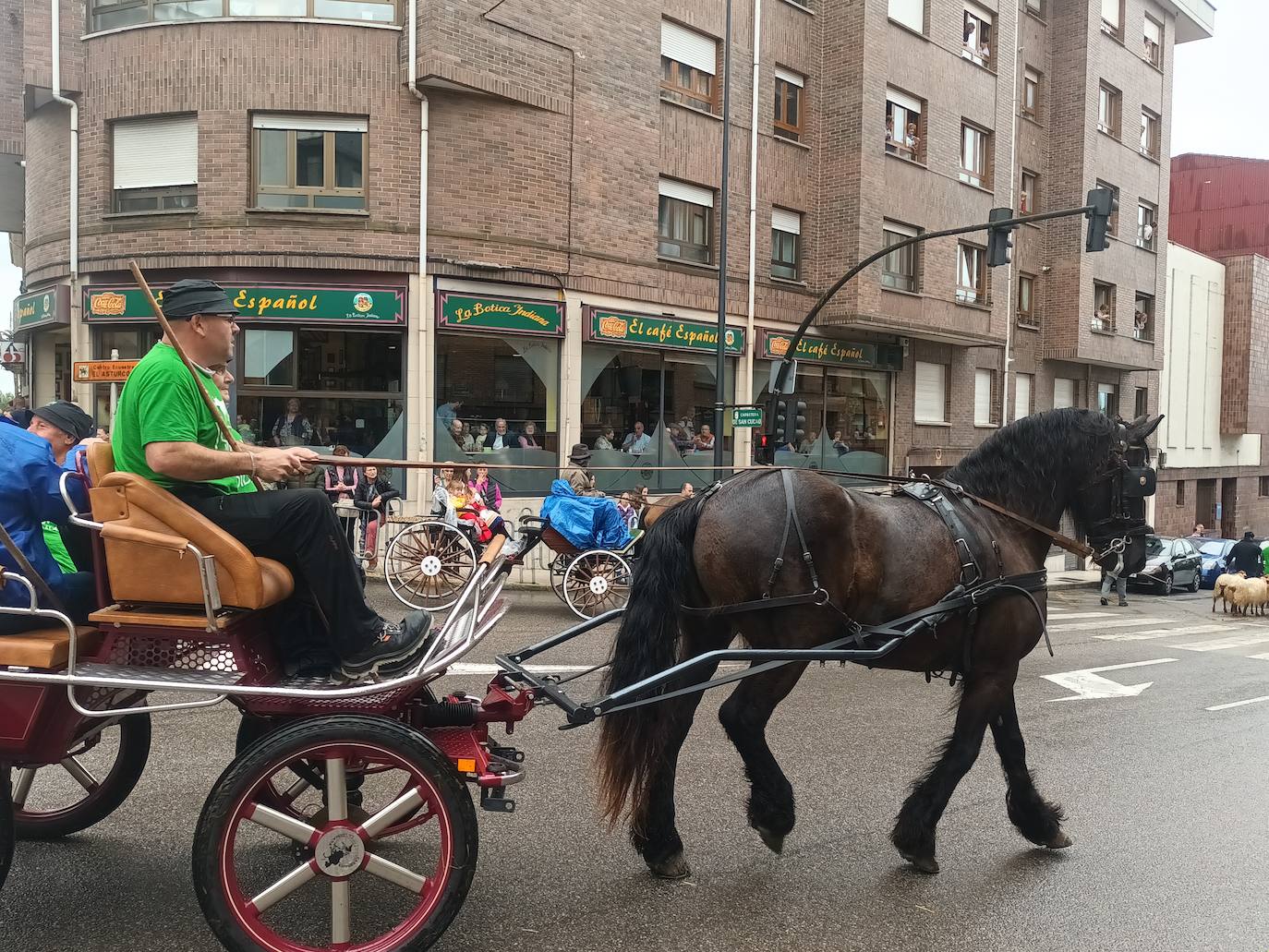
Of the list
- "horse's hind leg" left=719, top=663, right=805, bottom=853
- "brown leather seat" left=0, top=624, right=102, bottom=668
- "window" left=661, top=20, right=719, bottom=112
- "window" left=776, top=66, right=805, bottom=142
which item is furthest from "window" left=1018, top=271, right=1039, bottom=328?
"brown leather seat" left=0, top=624, right=102, bottom=668

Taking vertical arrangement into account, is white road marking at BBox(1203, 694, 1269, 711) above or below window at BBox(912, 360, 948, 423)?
below

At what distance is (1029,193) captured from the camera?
2841 centimetres

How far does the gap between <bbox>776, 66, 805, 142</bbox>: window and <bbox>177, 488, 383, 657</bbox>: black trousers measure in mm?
19865

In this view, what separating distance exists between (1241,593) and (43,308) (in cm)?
2216

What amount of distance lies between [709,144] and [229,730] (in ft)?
54.2

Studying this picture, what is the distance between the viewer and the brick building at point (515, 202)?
51.9ft

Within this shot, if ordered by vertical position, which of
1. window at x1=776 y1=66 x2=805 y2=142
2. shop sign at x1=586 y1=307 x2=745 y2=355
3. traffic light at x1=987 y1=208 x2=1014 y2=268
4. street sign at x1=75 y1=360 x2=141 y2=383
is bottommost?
street sign at x1=75 y1=360 x2=141 y2=383

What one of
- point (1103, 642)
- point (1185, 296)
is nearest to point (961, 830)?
point (1103, 642)

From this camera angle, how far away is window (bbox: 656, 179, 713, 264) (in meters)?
19.3

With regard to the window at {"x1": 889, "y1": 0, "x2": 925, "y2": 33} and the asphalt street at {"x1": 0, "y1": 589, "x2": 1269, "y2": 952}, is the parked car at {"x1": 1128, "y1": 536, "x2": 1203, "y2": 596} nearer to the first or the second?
the window at {"x1": 889, "y1": 0, "x2": 925, "y2": 33}

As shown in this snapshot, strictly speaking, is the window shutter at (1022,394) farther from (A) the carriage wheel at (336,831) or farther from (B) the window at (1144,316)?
(A) the carriage wheel at (336,831)

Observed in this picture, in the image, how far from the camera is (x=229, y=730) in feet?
19.7

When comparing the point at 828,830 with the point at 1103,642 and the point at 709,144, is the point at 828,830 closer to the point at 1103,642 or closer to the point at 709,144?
the point at 1103,642

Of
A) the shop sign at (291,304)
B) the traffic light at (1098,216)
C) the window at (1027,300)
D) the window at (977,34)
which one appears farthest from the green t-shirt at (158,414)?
the window at (1027,300)
